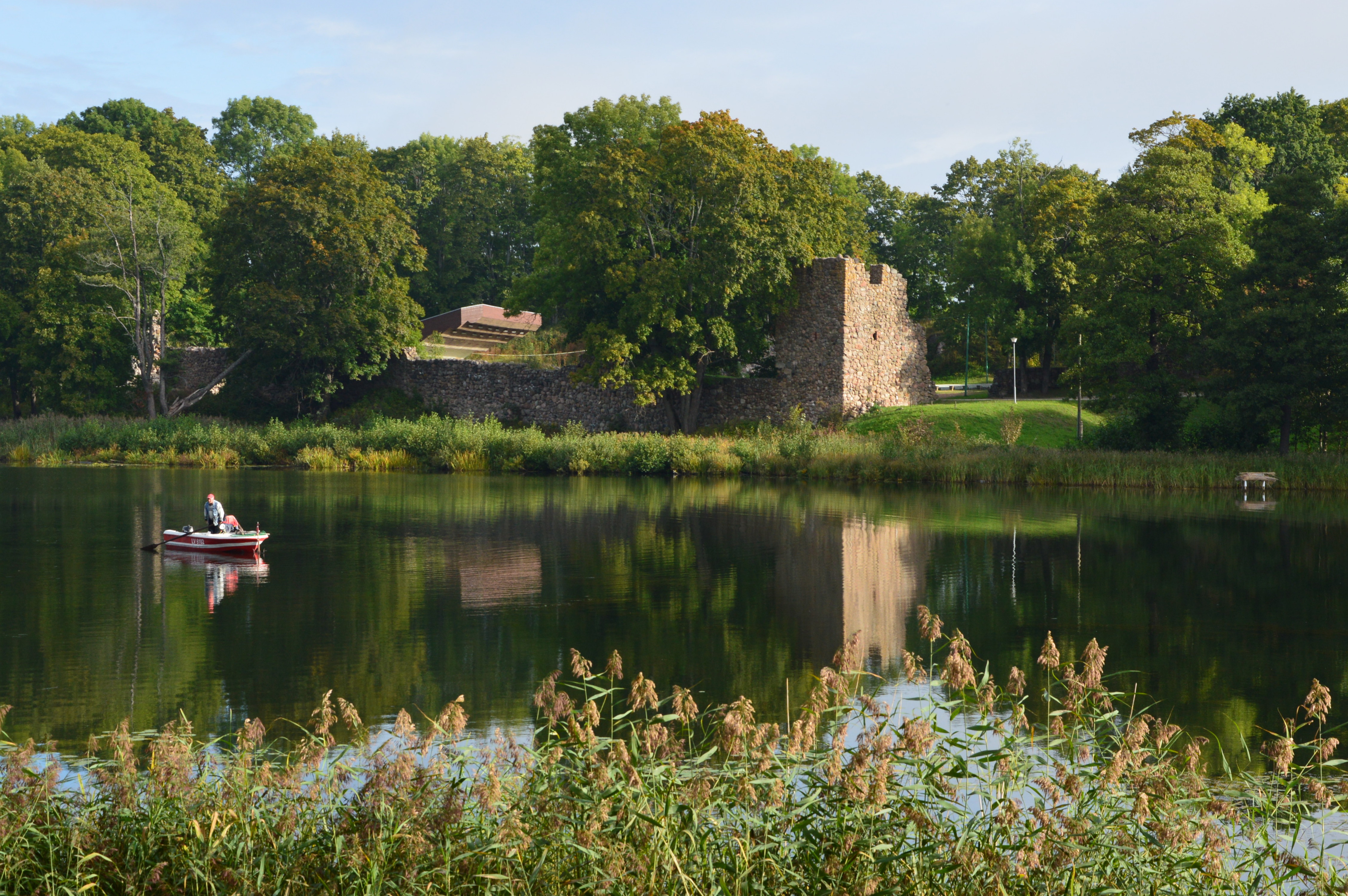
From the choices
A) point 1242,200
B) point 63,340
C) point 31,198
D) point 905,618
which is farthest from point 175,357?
point 905,618

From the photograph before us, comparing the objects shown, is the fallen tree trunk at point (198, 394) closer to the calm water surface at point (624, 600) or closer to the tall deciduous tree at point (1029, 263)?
the calm water surface at point (624, 600)

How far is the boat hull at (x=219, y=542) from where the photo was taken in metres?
16.0

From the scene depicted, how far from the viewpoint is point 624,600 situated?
12781 millimetres

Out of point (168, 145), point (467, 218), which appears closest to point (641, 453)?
point (467, 218)

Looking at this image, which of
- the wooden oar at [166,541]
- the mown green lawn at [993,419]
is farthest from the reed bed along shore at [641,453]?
the wooden oar at [166,541]

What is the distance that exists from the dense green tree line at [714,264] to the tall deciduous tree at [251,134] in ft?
62.5

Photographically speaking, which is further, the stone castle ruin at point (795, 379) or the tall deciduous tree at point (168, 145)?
the tall deciduous tree at point (168, 145)

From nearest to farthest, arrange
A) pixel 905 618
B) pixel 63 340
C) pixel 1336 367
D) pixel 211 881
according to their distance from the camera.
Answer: pixel 211 881, pixel 905 618, pixel 1336 367, pixel 63 340

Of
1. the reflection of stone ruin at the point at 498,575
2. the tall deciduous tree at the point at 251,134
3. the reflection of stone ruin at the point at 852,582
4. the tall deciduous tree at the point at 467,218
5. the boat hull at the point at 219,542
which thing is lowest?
the reflection of stone ruin at the point at 852,582

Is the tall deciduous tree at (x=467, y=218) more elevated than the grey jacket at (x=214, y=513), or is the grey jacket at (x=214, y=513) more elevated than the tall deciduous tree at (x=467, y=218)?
the tall deciduous tree at (x=467, y=218)

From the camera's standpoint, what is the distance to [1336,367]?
2795 centimetres

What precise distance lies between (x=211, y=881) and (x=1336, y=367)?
29693 mm

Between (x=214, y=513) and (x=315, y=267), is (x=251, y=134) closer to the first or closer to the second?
(x=315, y=267)

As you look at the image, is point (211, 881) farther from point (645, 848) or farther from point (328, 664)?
point (328, 664)
